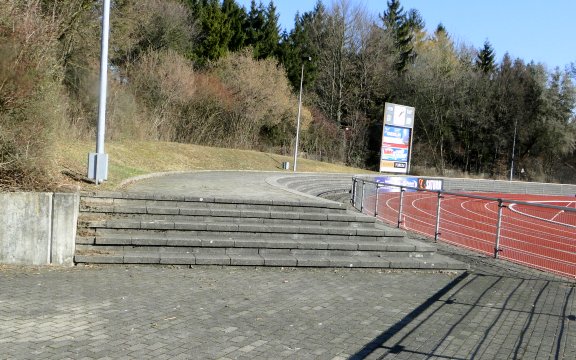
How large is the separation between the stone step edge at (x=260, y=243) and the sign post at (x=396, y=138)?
82.9ft

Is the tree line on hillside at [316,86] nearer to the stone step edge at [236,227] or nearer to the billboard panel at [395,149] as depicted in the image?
the billboard panel at [395,149]

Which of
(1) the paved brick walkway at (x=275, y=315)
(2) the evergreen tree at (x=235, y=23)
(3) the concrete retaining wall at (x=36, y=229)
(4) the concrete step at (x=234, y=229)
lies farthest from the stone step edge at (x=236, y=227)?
(2) the evergreen tree at (x=235, y=23)

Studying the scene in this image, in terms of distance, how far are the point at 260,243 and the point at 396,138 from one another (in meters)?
28.1

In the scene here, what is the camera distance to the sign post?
34875 millimetres

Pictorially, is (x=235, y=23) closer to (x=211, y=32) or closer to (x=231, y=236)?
(x=211, y=32)

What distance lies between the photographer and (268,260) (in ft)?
28.0

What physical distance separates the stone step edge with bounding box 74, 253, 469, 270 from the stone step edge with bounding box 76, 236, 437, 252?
0.24 meters

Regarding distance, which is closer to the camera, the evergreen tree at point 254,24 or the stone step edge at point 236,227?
the stone step edge at point 236,227

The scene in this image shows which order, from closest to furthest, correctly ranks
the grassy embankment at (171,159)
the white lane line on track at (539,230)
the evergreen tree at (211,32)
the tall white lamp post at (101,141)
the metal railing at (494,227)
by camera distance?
the metal railing at (494,227), the tall white lamp post at (101,141), the white lane line on track at (539,230), the grassy embankment at (171,159), the evergreen tree at (211,32)

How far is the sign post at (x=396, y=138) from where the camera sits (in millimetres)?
34875

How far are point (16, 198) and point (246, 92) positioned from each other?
119ft

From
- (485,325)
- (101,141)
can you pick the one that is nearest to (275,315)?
(485,325)

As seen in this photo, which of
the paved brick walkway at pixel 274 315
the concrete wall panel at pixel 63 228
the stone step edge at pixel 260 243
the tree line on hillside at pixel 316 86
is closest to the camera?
the paved brick walkway at pixel 274 315

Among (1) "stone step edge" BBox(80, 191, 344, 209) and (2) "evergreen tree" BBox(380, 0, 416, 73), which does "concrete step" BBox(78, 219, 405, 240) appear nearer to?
(1) "stone step edge" BBox(80, 191, 344, 209)
